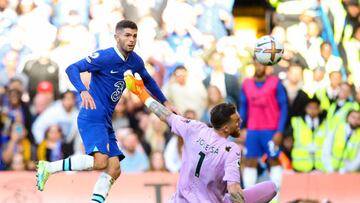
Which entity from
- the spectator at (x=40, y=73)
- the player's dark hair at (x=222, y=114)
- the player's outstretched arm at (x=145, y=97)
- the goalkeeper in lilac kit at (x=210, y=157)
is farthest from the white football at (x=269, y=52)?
the spectator at (x=40, y=73)

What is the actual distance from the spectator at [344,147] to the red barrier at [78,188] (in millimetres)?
2383

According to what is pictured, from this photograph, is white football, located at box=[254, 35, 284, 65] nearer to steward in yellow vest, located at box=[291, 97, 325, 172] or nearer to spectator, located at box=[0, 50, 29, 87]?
steward in yellow vest, located at box=[291, 97, 325, 172]

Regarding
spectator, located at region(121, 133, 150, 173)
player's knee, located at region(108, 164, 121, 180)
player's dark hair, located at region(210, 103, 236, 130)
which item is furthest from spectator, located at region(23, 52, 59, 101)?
player's dark hair, located at region(210, 103, 236, 130)

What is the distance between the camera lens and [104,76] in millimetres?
10109

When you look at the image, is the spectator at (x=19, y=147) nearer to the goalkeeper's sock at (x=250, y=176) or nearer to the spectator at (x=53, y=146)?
the spectator at (x=53, y=146)

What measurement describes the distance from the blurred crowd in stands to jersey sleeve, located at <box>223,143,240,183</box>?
526cm

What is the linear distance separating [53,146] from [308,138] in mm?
3516

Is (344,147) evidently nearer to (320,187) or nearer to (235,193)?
(320,187)

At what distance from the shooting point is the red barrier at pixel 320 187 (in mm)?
13883

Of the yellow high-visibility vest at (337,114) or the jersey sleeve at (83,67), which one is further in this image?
the yellow high-visibility vest at (337,114)

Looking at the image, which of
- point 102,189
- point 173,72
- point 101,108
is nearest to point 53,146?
point 173,72

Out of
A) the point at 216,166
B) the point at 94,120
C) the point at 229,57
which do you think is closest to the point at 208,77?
the point at 229,57

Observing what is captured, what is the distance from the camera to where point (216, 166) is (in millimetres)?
8844

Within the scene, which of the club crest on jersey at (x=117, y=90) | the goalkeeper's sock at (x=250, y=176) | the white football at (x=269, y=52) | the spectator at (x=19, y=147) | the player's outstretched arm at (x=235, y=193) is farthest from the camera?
the spectator at (x=19, y=147)
